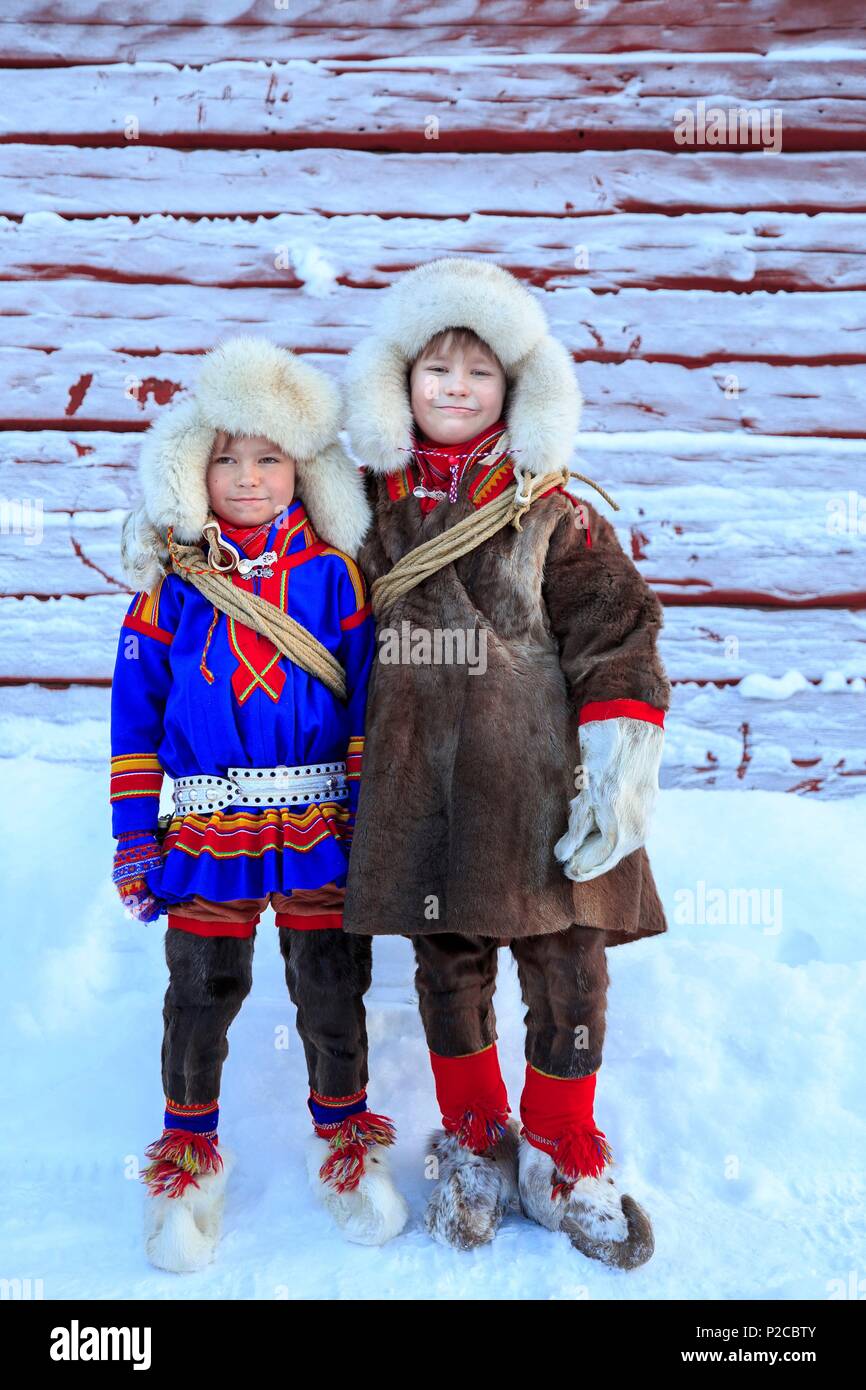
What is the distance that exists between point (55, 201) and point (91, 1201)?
270 centimetres

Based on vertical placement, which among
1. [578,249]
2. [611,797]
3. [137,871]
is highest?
[578,249]

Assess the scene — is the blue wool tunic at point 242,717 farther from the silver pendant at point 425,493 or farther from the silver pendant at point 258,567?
the silver pendant at point 425,493

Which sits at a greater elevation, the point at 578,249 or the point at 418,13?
the point at 418,13

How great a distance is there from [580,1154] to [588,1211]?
10 cm

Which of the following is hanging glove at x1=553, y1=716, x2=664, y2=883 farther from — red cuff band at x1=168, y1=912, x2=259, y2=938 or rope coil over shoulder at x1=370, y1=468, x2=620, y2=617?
red cuff band at x1=168, y1=912, x2=259, y2=938

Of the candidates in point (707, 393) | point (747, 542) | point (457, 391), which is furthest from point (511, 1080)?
point (707, 393)

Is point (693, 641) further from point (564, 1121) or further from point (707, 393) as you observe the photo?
point (564, 1121)

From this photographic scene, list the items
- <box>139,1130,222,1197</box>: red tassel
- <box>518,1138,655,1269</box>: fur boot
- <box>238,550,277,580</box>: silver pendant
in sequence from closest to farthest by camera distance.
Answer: <box>518,1138,655,1269</box>: fur boot → <box>139,1130,222,1197</box>: red tassel → <box>238,550,277,580</box>: silver pendant

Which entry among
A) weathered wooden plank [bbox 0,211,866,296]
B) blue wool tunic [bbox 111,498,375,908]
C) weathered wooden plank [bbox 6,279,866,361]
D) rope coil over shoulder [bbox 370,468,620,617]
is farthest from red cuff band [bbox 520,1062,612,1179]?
weathered wooden plank [bbox 0,211,866,296]

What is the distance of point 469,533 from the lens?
2.30 m

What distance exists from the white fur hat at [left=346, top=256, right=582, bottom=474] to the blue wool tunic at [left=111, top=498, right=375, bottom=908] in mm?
237

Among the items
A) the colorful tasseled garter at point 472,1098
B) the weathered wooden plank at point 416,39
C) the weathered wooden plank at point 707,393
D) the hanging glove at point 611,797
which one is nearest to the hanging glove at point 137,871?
the colorful tasseled garter at point 472,1098

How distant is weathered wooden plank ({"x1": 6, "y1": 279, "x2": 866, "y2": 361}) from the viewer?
341cm

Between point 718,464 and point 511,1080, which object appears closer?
point 511,1080
